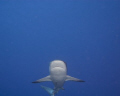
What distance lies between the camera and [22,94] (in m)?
12.3

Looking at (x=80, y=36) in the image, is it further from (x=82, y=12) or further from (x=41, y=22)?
(x=41, y=22)

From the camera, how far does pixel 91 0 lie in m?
11.7

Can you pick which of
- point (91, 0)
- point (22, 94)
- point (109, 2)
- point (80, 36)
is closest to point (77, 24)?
point (80, 36)

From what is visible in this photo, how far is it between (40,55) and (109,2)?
6352 mm

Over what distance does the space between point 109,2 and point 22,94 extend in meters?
9.25

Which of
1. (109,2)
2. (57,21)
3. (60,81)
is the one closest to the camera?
(60,81)

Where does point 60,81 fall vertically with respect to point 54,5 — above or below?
below

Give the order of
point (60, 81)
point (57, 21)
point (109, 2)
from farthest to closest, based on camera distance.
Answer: point (57, 21) → point (109, 2) → point (60, 81)

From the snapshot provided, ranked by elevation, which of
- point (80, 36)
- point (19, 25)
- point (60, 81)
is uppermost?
point (19, 25)

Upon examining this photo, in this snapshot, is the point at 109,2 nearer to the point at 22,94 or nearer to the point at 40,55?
the point at 40,55

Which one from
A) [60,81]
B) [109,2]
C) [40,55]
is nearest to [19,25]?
[40,55]

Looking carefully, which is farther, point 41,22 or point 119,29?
point 41,22

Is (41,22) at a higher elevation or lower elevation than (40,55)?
higher

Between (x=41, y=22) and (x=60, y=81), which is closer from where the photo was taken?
(x=60, y=81)
